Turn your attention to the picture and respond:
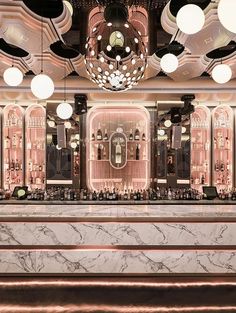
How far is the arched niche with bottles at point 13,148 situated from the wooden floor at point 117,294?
18.5 feet

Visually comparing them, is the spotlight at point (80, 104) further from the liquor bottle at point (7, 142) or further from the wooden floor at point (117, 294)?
the wooden floor at point (117, 294)

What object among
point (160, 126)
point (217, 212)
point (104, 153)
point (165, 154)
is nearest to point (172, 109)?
point (160, 126)

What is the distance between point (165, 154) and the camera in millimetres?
8039

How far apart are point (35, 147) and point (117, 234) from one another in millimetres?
5798

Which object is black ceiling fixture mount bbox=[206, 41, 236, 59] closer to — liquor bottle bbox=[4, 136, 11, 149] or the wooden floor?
the wooden floor

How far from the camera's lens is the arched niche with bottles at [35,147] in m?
8.23

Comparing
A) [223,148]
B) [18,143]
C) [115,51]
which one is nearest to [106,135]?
[18,143]

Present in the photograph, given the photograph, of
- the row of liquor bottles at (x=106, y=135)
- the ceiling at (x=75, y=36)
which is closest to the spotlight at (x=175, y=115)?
the row of liquor bottles at (x=106, y=135)

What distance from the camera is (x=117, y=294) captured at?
274 cm

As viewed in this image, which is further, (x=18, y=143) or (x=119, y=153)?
(x=18, y=143)

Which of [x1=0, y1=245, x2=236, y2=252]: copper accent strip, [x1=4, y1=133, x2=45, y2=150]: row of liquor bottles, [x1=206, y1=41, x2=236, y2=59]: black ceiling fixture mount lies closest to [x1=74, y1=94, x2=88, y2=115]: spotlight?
[x1=4, y1=133, x2=45, y2=150]: row of liquor bottles

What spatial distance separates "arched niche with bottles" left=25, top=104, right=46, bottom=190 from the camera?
8234 millimetres

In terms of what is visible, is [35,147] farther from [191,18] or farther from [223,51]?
[191,18]

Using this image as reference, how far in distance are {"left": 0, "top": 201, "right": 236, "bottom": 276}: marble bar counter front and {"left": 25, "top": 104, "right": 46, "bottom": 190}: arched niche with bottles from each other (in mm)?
5330
